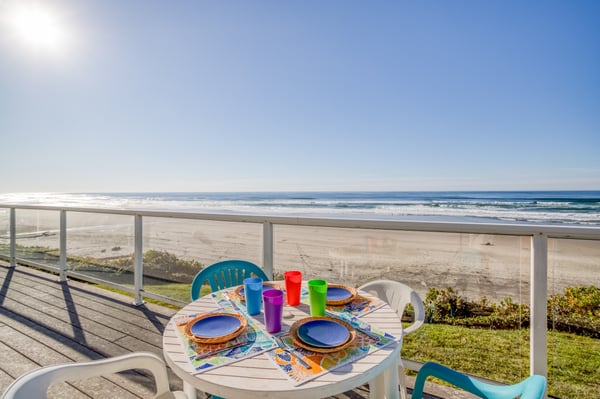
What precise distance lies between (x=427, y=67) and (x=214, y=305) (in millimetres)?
8523

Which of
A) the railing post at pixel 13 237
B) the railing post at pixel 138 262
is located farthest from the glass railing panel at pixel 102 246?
the railing post at pixel 13 237

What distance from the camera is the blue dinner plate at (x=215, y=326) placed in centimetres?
94

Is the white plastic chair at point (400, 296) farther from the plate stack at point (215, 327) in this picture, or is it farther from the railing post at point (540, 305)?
the plate stack at point (215, 327)

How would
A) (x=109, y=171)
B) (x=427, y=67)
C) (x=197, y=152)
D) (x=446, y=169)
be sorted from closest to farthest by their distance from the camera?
(x=427, y=67)
(x=197, y=152)
(x=446, y=169)
(x=109, y=171)

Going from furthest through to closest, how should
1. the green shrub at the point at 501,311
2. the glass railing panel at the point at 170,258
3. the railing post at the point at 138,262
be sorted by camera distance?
the railing post at the point at 138,262 < the glass railing panel at the point at 170,258 < the green shrub at the point at 501,311

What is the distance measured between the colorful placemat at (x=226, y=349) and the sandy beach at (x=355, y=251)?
1516mm

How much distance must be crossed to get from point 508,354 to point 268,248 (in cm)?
193

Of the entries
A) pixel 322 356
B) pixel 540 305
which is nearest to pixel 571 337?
pixel 540 305

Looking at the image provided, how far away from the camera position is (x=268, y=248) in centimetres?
240

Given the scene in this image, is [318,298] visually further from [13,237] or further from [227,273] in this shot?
[13,237]

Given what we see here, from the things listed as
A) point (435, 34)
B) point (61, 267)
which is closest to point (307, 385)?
point (61, 267)

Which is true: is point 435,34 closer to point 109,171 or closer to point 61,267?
point 61,267

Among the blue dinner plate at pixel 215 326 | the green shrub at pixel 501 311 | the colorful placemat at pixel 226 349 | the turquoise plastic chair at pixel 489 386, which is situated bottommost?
the green shrub at pixel 501 311

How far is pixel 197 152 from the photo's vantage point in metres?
17.5
